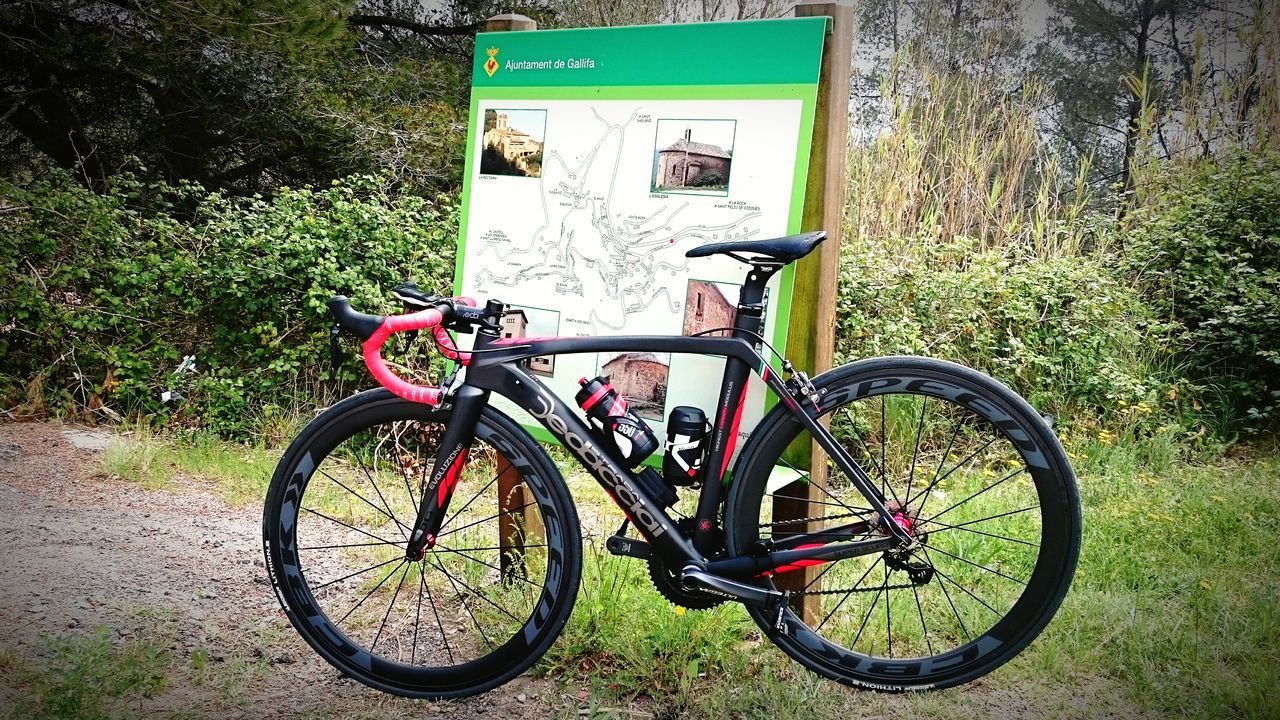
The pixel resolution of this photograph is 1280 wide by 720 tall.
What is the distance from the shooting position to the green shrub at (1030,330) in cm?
450

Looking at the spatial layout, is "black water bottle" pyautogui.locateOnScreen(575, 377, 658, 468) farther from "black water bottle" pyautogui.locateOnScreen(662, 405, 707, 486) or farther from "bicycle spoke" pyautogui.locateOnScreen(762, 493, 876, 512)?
"bicycle spoke" pyautogui.locateOnScreen(762, 493, 876, 512)

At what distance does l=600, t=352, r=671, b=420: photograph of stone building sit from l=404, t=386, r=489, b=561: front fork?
39 cm

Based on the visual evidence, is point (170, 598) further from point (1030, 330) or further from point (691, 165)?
point (1030, 330)

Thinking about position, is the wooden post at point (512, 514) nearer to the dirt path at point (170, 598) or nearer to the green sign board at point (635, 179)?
the green sign board at point (635, 179)

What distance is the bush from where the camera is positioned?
468 cm

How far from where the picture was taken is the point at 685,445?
225cm

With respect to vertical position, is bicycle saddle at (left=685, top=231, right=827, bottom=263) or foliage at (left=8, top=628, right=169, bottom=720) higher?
bicycle saddle at (left=685, top=231, right=827, bottom=263)

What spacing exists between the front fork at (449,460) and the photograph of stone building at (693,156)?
2.40ft

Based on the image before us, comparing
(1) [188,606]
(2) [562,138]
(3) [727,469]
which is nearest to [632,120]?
(2) [562,138]

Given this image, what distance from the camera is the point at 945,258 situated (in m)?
5.18

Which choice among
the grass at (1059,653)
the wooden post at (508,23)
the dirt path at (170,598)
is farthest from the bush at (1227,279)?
the dirt path at (170,598)

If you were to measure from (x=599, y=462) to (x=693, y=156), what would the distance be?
2.67 ft

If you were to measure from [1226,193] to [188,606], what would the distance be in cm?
537

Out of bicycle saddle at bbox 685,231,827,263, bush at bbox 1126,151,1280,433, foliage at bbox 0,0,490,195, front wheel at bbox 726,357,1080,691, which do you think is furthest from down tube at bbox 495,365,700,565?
foliage at bbox 0,0,490,195
